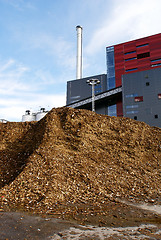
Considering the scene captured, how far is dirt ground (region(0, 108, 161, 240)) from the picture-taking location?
4.49m

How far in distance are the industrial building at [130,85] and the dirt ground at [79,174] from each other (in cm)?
3225

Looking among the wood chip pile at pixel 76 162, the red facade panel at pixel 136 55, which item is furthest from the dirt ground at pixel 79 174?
the red facade panel at pixel 136 55

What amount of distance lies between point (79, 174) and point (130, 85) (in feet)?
136

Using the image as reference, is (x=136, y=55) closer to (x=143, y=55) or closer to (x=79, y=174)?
(x=143, y=55)

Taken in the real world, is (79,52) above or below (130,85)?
above

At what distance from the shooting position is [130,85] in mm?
44844

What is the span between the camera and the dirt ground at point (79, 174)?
14.7 feet

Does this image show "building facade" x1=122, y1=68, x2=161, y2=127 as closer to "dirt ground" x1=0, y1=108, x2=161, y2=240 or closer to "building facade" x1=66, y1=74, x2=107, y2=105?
"building facade" x1=66, y1=74, x2=107, y2=105

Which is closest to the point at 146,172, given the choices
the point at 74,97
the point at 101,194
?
the point at 101,194

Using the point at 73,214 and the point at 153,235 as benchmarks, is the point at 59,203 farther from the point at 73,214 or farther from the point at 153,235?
the point at 153,235

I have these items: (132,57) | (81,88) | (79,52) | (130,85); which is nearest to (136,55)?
(132,57)

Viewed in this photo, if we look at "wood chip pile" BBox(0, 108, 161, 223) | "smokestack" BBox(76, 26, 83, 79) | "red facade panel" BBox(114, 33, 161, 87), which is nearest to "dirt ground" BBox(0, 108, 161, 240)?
"wood chip pile" BBox(0, 108, 161, 223)

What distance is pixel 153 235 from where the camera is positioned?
3.74 metres

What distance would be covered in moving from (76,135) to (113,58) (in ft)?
205
